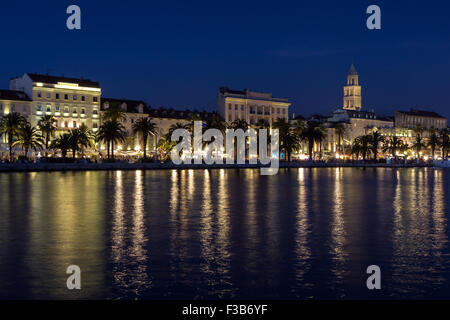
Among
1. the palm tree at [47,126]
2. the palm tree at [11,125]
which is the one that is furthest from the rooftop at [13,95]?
the palm tree at [11,125]

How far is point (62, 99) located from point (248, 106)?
50861mm

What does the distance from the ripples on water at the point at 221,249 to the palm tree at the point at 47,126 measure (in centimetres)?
7014

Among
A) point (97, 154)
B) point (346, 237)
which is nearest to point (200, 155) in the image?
point (97, 154)

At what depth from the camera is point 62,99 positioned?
10900 centimetres

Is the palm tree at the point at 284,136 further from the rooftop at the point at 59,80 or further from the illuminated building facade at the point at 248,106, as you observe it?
the rooftop at the point at 59,80

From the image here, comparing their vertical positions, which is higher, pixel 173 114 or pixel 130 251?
pixel 173 114

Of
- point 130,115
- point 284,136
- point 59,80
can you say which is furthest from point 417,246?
point 130,115

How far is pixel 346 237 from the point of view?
62.8 ft

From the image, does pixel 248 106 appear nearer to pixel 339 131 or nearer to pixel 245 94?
pixel 245 94

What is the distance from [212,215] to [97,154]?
279 feet

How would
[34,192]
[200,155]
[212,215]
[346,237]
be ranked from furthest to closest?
[200,155], [34,192], [212,215], [346,237]

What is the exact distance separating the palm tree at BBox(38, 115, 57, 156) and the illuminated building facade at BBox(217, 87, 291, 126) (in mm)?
48118

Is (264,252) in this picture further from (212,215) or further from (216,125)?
(216,125)
